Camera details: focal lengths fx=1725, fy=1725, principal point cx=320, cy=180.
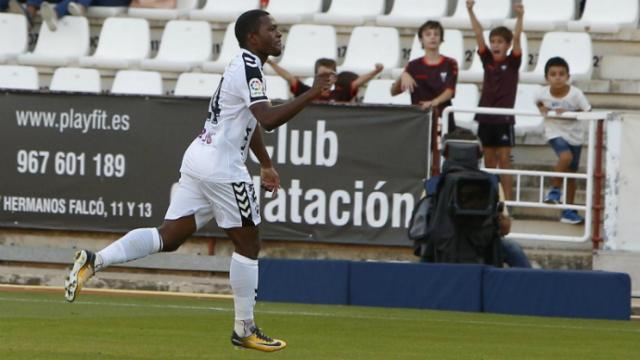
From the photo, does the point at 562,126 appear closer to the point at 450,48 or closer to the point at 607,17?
the point at 450,48

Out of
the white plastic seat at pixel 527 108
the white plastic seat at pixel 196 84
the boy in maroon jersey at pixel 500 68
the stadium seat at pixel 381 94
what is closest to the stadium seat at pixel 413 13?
the stadium seat at pixel 381 94

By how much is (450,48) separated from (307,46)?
190 centimetres

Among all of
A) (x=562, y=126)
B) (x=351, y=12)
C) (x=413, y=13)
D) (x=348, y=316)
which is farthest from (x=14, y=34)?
(x=348, y=316)

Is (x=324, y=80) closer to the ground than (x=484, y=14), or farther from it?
closer to the ground

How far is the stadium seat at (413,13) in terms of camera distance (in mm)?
21578

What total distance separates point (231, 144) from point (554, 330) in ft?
12.2

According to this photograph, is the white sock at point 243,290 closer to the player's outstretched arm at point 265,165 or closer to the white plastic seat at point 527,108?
the player's outstretched arm at point 265,165

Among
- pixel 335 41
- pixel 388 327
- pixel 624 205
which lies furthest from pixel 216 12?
pixel 388 327

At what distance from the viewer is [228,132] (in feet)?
35.0

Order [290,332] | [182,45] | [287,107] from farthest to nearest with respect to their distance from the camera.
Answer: [182,45] → [290,332] → [287,107]

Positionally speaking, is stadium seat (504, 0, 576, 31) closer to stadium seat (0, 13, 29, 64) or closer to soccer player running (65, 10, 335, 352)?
stadium seat (0, 13, 29, 64)

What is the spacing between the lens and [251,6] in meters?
22.9

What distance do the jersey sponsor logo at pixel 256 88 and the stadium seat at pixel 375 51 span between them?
10425 millimetres

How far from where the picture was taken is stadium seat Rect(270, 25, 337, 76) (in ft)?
69.7
